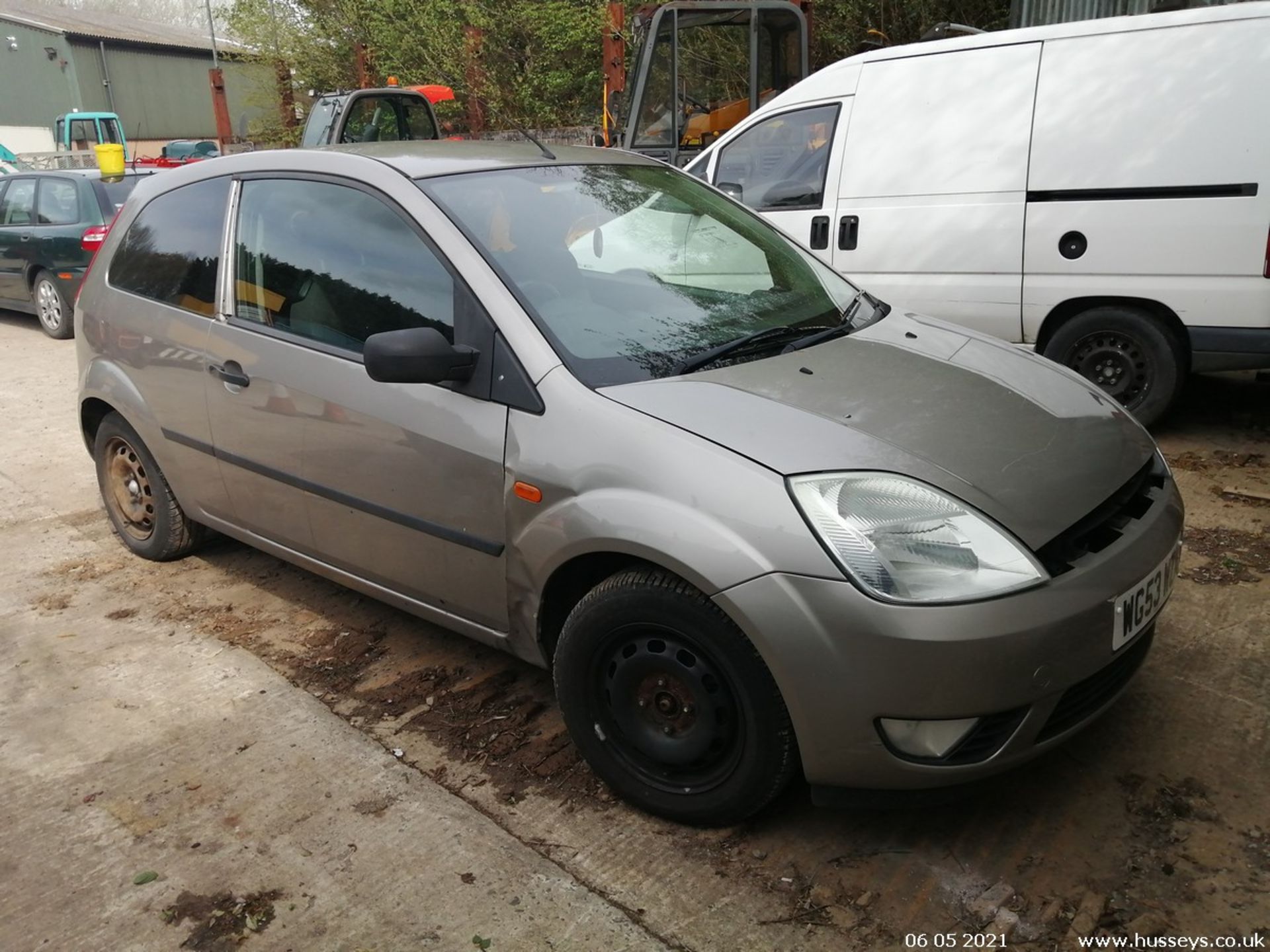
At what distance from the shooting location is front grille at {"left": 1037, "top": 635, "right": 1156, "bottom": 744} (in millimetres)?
2441

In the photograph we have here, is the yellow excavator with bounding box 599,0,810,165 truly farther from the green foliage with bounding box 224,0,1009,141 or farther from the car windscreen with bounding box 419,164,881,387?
the green foliage with bounding box 224,0,1009,141

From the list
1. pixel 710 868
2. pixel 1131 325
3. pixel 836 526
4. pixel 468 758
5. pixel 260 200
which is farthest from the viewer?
pixel 1131 325

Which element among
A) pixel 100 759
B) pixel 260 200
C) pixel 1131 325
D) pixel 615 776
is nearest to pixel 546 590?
pixel 615 776

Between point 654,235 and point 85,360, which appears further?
point 85,360

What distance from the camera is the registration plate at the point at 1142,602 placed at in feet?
8.09

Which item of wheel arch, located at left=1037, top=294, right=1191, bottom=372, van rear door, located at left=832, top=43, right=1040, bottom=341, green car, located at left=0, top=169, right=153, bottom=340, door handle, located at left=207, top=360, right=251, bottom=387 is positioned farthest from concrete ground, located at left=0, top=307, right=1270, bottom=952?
green car, located at left=0, top=169, right=153, bottom=340

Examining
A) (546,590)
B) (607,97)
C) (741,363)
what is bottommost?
(546,590)

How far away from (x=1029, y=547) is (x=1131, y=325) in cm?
372

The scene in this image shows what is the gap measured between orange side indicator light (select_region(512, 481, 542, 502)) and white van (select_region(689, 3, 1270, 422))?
3.94m

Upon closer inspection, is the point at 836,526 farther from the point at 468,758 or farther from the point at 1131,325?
the point at 1131,325

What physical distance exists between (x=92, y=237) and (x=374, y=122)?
3352 millimetres

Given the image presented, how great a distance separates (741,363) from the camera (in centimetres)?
294

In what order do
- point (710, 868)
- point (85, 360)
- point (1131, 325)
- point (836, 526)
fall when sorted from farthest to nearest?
point (1131, 325) → point (85, 360) → point (710, 868) → point (836, 526)

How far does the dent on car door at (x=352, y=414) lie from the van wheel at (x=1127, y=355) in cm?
386
